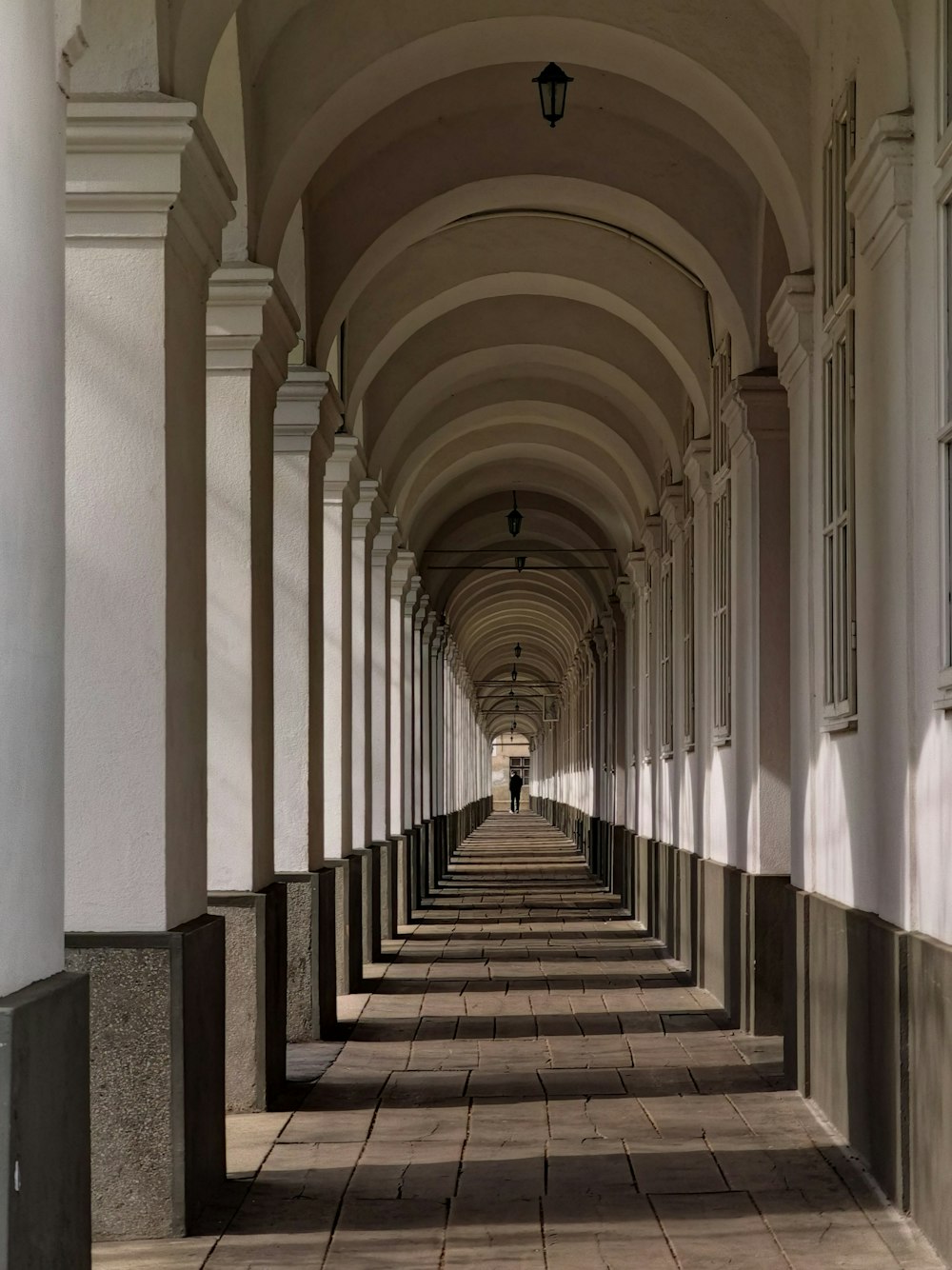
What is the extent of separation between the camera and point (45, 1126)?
4270 mm

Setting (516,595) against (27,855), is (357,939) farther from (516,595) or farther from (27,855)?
(516,595)

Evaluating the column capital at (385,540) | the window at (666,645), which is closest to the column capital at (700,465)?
the window at (666,645)

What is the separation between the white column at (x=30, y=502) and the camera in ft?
13.6

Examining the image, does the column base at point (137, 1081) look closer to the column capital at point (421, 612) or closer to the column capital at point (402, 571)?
A: the column capital at point (402, 571)

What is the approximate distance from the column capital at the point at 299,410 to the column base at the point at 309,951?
261 cm

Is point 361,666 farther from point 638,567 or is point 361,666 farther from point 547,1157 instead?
point 547,1157

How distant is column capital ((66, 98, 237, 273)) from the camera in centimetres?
664

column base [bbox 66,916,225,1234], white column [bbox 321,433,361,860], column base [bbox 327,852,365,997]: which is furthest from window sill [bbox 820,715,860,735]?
white column [bbox 321,433,361,860]

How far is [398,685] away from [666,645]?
403 centimetres

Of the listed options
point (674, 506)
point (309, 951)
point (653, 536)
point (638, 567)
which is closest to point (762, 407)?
point (309, 951)

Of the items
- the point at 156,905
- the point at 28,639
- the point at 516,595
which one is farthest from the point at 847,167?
the point at 516,595

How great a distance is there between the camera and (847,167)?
27.4 feet

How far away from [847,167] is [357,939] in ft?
25.6

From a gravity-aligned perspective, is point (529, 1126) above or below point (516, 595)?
below
